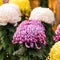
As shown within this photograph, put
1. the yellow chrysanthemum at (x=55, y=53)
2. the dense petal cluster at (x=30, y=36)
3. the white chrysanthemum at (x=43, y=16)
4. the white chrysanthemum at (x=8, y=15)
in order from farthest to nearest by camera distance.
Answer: the white chrysanthemum at (x=43, y=16) < the white chrysanthemum at (x=8, y=15) < the dense petal cluster at (x=30, y=36) < the yellow chrysanthemum at (x=55, y=53)

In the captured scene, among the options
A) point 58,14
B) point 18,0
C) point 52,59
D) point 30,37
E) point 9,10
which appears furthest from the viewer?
point 58,14

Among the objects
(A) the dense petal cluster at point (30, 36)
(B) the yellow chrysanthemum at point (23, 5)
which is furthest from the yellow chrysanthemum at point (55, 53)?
(B) the yellow chrysanthemum at point (23, 5)

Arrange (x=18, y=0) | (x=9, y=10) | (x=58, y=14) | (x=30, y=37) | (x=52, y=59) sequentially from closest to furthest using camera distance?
1. (x=52, y=59)
2. (x=30, y=37)
3. (x=9, y=10)
4. (x=18, y=0)
5. (x=58, y=14)

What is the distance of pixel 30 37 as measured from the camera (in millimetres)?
2072

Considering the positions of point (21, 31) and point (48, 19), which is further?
point (48, 19)

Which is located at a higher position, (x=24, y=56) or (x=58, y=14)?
(x=24, y=56)

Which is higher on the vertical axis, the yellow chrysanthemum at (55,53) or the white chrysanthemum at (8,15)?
the yellow chrysanthemum at (55,53)

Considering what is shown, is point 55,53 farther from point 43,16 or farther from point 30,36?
point 43,16

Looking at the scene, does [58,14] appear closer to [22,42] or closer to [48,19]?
[48,19]

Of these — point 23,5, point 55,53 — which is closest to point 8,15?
point 23,5

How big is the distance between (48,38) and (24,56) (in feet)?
2.12

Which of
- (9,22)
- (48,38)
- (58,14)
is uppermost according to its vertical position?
(9,22)

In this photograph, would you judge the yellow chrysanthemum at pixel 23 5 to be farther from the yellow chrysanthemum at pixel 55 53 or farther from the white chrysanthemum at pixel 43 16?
the yellow chrysanthemum at pixel 55 53

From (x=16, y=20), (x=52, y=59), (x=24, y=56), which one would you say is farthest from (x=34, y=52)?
Answer: (x=16, y=20)
